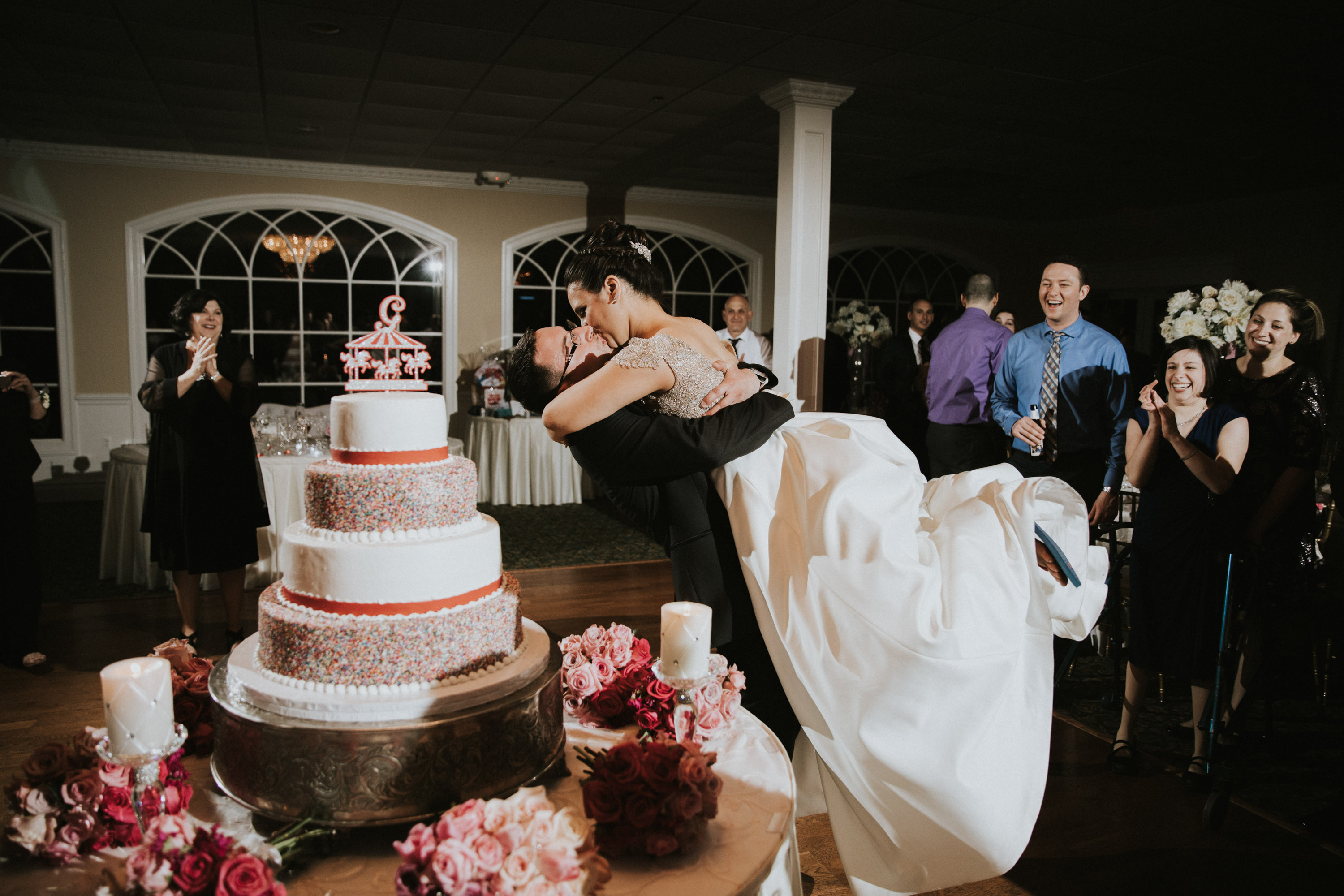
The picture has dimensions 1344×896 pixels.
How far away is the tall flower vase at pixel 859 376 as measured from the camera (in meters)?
7.46

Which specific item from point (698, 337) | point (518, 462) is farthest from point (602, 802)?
point (518, 462)

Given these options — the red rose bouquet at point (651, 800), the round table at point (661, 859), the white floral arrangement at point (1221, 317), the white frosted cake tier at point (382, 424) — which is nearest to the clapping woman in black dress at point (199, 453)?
the round table at point (661, 859)

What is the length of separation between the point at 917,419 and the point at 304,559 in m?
6.07

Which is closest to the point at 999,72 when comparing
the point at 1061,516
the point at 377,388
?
the point at 1061,516

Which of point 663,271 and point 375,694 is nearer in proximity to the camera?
point 375,694

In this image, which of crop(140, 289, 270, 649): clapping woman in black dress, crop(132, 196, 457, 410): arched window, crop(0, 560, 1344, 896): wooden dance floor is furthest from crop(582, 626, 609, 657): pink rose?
crop(132, 196, 457, 410): arched window

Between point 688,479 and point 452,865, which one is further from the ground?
point 688,479

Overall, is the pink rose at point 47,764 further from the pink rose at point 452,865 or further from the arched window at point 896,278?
the arched window at point 896,278

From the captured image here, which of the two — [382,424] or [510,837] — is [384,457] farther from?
[510,837]

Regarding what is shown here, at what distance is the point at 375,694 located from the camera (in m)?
1.36

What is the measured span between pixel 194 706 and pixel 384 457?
2.16 ft

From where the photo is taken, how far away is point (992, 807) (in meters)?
1.72

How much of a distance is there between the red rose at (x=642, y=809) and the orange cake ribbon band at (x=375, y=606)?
0.45 metres

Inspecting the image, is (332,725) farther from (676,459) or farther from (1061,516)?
(1061,516)
